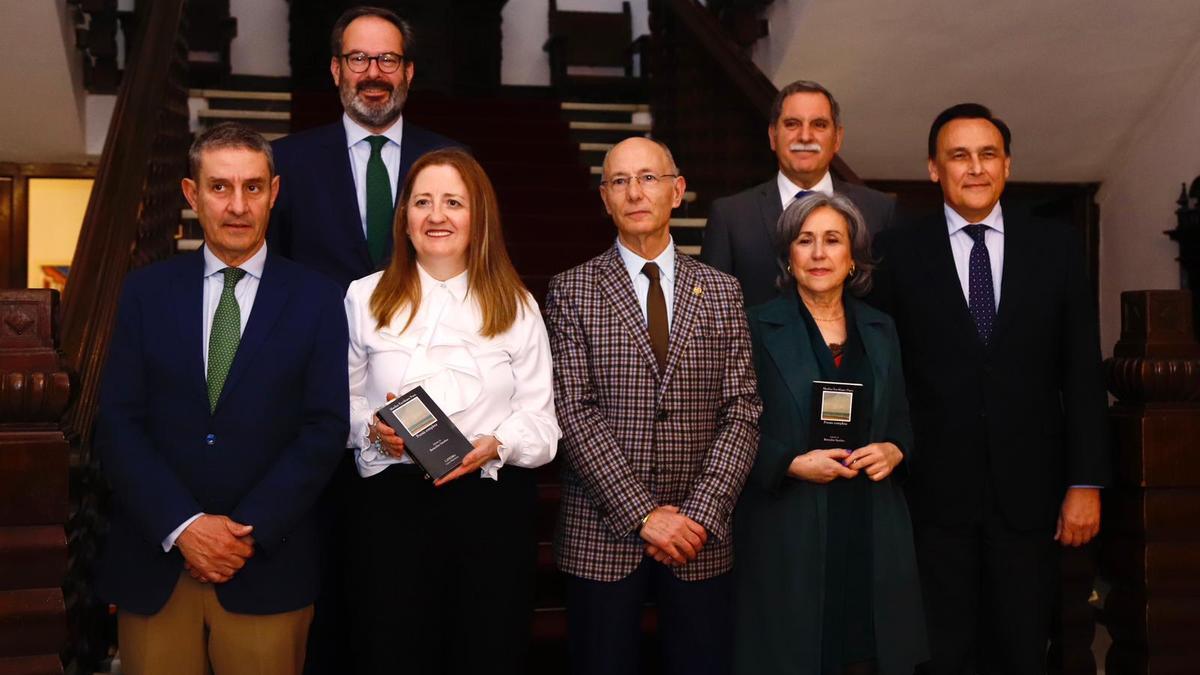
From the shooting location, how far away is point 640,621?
2656 mm

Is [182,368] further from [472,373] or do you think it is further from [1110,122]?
[1110,122]

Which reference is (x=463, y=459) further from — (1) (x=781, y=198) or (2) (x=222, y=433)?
(1) (x=781, y=198)

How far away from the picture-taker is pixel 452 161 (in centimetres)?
265

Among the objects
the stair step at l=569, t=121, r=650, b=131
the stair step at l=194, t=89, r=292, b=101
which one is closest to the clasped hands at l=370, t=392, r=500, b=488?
the stair step at l=194, t=89, r=292, b=101

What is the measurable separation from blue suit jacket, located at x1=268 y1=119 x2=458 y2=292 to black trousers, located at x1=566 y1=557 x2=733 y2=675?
3.33 feet

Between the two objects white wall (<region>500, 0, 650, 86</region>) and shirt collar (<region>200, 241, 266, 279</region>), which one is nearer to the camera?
shirt collar (<region>200, 241, 266, 279</region>)

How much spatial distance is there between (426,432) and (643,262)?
0.72m

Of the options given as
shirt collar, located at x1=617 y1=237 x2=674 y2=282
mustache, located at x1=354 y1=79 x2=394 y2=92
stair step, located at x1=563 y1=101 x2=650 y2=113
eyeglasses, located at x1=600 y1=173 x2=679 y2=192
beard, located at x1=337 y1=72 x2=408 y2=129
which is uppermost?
stair step, located at x1=563 y1=101 x2=650 y2=113

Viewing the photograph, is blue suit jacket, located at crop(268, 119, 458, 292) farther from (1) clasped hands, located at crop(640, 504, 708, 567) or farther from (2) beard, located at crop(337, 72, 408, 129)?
(1) clasped hands, located at crop(640, 504, 708, 567)

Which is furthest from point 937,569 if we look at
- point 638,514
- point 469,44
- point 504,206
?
point 469,44

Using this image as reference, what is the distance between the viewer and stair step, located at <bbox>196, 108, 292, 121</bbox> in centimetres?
629

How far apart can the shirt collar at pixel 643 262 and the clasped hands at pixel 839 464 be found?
0.53 metres

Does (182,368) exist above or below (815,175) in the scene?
below

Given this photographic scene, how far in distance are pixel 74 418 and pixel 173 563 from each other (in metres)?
0.58
